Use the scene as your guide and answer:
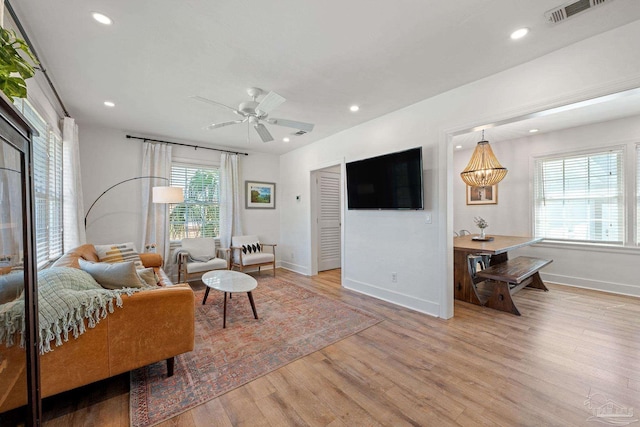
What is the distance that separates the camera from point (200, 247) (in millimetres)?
4719

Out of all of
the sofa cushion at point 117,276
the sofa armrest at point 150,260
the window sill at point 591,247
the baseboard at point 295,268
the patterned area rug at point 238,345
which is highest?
the sofa cushion at point 117,276

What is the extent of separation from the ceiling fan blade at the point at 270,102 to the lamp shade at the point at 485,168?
316cm

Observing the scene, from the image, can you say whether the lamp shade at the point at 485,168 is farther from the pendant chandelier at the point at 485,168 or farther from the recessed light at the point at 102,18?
the recessed light at the point at 102,18

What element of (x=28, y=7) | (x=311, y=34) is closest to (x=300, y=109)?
(x=311, y=34)

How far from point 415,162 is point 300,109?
1.62 metres

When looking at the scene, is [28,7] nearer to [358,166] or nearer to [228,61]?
[228,61]

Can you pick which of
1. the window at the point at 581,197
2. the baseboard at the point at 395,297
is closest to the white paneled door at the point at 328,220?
the baseboard at the point at 395,297

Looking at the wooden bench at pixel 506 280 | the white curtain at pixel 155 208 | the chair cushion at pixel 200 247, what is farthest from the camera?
the chair cushion at pixel 200 247

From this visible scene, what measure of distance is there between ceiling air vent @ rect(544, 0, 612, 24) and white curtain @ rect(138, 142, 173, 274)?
5163mm

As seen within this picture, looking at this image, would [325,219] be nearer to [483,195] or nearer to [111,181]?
[483,195]

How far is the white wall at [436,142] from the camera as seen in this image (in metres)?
2.08

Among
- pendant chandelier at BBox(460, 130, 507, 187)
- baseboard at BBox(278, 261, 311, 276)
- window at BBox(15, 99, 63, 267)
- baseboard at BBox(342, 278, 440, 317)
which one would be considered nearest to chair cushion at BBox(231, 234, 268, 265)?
baseboard at BBox(278, 261, 311, 276)

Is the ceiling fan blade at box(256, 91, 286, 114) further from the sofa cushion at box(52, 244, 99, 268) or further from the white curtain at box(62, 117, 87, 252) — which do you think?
the white curtain at box(62, 117, 87, 252)

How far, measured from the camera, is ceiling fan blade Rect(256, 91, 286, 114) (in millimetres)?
2396
